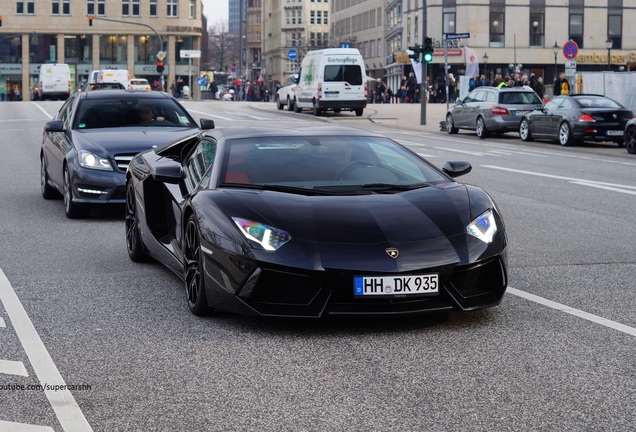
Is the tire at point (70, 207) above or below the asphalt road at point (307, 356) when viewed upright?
above

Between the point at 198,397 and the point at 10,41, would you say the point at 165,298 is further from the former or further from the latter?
the point at 10,41

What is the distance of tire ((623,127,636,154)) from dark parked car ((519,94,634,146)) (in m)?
2.29

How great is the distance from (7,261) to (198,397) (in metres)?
4.85

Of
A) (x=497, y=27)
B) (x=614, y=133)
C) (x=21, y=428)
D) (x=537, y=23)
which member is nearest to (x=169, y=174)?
(x=21, y=428)

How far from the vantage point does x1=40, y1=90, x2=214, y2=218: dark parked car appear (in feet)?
40.6

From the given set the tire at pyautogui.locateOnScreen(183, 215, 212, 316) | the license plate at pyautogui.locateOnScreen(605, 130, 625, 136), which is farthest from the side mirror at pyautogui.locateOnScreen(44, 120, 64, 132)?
the license plate at pyautogui.locateOnScreen(605, 130, 625, 136)

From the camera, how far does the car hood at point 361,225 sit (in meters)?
6.41

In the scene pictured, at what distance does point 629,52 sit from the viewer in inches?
3666

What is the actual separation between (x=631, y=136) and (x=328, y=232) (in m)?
21.1

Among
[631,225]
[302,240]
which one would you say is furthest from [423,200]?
[631,225]

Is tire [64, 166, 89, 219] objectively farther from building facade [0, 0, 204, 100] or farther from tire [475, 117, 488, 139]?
building facade [0, 0, 204, 100]

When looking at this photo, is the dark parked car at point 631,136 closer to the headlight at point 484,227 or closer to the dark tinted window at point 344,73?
the headlight at point 484,227

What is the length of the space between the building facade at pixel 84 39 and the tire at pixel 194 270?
112 metres

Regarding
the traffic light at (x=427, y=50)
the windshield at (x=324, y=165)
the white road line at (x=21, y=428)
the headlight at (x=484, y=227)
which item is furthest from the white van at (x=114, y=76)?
the white road line at (x=21, y=428)
